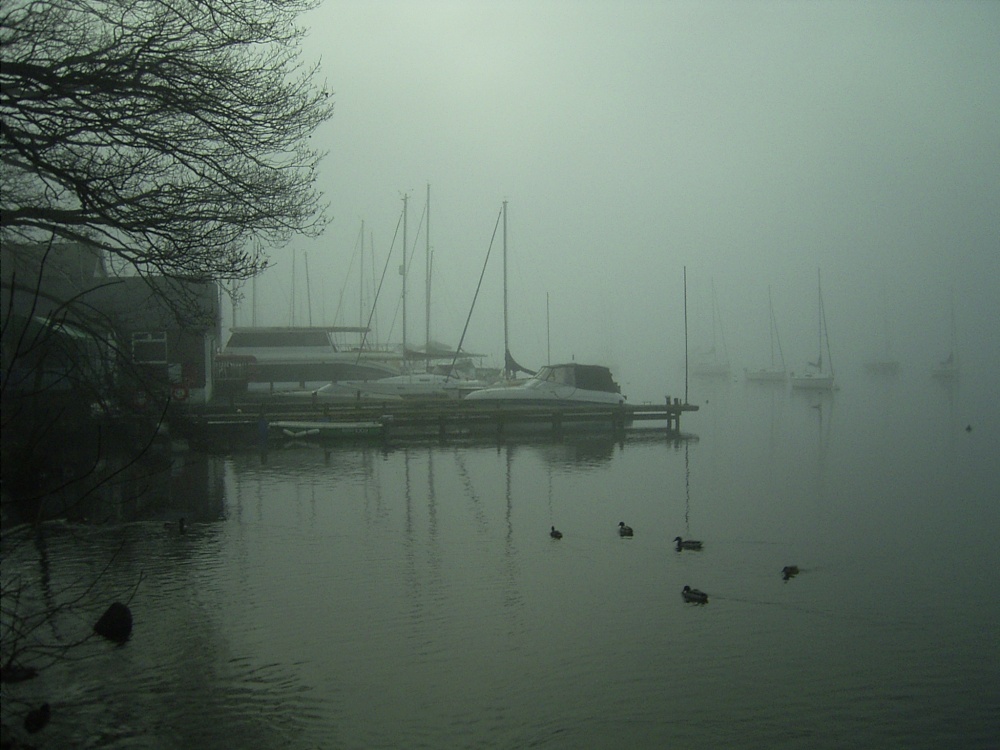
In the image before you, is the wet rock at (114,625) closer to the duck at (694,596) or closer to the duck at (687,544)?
the duck at (694,596)

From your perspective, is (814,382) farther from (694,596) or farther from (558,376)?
(694,596)

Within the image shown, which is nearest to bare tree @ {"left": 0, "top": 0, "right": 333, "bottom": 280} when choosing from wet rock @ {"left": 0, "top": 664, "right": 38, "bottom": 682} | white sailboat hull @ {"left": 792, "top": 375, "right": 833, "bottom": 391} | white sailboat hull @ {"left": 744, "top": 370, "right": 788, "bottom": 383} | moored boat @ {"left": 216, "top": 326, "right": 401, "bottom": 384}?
wet rock @ {"left": 0, "top": 664, "right": 38, "bottom": 682}

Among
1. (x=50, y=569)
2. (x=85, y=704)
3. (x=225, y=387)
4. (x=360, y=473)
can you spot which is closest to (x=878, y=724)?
(x=85, y=704)

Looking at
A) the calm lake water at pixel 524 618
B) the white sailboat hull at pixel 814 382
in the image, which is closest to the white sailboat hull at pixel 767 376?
the white sailboat hull at pixel 814 382

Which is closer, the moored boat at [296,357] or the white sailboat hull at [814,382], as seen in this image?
the moored boat at [296,357]

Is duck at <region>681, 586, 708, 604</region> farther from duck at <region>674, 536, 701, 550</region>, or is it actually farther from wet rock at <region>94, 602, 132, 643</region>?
wet rock at <region>94, 602, 132, 643</region>

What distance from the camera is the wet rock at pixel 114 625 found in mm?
11008

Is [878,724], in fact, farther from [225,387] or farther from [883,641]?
[225,387]

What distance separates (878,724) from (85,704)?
7780 millimetres

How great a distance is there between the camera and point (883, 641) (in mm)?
12219

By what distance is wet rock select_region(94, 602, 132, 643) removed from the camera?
433 inches

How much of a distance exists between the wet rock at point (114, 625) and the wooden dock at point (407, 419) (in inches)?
731

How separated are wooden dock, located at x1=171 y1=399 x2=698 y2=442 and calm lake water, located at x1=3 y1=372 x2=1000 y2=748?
7075mm

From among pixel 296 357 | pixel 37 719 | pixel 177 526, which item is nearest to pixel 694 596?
pixel 37 719
